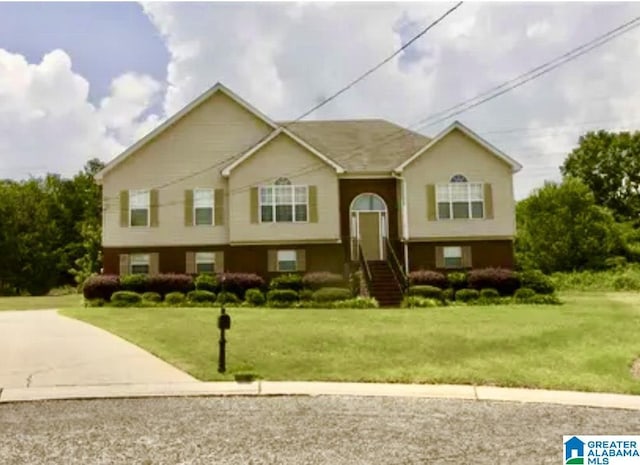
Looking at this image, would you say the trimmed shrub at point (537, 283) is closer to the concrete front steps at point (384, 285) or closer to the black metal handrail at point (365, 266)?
the concrete front steps at point (384, 285)

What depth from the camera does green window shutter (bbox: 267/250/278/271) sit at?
28016 millimetres

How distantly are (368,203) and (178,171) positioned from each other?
29.7 ft

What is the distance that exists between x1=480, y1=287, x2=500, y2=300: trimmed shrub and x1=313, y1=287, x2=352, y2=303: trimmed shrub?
5.63m

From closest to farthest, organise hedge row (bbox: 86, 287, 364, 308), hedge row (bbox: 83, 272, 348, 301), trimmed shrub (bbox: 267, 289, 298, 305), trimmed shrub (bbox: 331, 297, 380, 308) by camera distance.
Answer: trimmed shrub (bbox: 331, 297, 380, 308) < hedge row (bbox: 86, 287, 364, 308) < trimmed shrub (bbox: 267, 289, 298, 305) < hedge row (bbox: 83, 272, 348, 301)

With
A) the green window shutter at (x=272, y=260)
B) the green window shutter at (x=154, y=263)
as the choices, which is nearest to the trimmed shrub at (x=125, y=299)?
the green window shutter at (x=154, y=263)

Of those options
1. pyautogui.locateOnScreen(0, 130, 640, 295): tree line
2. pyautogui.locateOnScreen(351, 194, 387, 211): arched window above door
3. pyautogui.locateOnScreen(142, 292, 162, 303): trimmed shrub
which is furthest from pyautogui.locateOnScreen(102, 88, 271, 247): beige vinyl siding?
pyautogui.locateOnScreen(0, 130, 640, 295): tree line

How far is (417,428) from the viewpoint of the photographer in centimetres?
747

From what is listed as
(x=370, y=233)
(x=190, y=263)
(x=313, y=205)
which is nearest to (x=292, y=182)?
(x=313, y=205)

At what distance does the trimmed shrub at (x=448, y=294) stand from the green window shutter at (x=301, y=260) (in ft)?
21.5

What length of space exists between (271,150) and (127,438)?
2185cm

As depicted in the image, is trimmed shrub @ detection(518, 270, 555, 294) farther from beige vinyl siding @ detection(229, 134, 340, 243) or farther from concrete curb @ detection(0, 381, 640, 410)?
concrete curb @ detection(0, 381, 640, 410)

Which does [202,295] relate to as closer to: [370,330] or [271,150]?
[271,150]

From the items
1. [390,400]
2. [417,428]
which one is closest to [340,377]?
[390,400]

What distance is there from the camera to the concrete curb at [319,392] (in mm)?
9180
